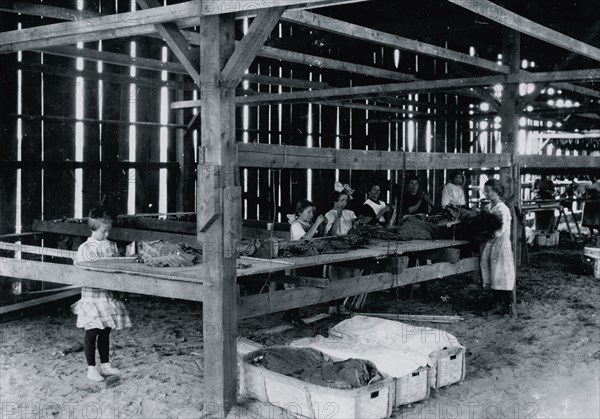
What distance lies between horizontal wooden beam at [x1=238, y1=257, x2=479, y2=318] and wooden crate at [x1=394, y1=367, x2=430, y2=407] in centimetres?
123

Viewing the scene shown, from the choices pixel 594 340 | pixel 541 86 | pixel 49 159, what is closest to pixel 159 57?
pixel 49 159

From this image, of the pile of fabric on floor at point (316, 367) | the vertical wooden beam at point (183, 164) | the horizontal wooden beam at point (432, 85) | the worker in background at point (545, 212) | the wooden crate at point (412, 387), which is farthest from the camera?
the worker in background at point (545, 212)

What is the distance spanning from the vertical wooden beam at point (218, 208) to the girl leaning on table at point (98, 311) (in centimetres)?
→ 131

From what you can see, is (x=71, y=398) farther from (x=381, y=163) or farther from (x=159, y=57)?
(x=159, y=57)

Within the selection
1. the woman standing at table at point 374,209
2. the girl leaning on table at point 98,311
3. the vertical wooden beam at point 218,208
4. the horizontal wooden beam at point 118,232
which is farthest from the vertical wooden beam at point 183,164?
the vertical wooden beam at point 218,208

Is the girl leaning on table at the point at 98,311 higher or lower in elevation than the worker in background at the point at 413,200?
lower

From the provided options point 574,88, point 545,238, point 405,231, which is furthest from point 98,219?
point 545,238

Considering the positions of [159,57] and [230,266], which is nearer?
[230,266]

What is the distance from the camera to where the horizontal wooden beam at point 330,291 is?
592 cm

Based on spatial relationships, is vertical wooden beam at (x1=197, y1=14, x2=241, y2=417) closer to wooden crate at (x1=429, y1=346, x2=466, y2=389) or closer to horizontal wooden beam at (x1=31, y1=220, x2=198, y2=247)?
wooden crate at (x1=429, y1=346, x2=466, y2=389)

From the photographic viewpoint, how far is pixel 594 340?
26.3 ft

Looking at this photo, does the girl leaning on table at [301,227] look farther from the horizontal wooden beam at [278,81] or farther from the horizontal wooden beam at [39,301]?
the horizontal wooden beam at [39,301]

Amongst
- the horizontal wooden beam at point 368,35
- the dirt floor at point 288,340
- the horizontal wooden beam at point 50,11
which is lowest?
the dirt floor at point 288,340

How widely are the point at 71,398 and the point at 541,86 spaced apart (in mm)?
8334
